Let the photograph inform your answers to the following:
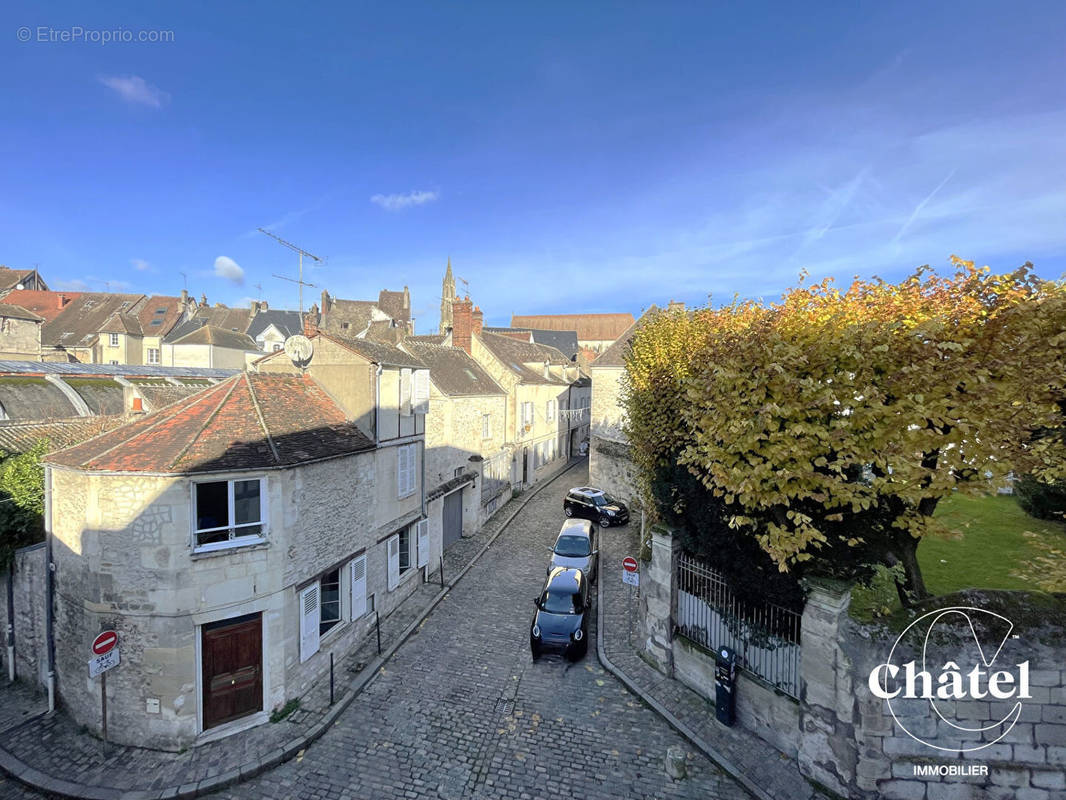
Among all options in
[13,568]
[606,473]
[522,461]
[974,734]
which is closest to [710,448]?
[974,734]

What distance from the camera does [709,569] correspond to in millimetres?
10633

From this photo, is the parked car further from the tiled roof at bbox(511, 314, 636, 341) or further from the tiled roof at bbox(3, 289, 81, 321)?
the tiled roof at bbox(511, 314, 636, 341)

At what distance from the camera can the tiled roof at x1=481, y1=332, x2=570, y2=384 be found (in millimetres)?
29641

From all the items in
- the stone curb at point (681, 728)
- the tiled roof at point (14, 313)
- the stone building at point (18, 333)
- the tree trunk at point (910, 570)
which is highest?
the tiled roof at point (14, 313)

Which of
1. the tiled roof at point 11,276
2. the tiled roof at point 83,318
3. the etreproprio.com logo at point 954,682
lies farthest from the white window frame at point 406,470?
the tiled roof at point 11,276

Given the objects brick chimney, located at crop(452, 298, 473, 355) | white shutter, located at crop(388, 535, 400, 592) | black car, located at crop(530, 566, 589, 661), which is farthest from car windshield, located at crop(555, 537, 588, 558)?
brick chimney, located at crop(452, 298, 473, 355)

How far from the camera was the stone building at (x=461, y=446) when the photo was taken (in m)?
19.7

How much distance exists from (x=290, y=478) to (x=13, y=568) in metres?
6.70

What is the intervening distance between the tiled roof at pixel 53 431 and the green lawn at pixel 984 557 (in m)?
18.4

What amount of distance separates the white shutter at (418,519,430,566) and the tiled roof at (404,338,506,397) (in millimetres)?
6448

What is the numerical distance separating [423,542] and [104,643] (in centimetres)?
845

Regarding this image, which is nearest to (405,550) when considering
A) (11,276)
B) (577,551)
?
(577,551)

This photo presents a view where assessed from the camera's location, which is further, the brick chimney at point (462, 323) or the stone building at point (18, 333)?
the stone building at point (18, 333)

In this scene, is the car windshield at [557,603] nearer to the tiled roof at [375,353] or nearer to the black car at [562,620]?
the black car at [562,620]
